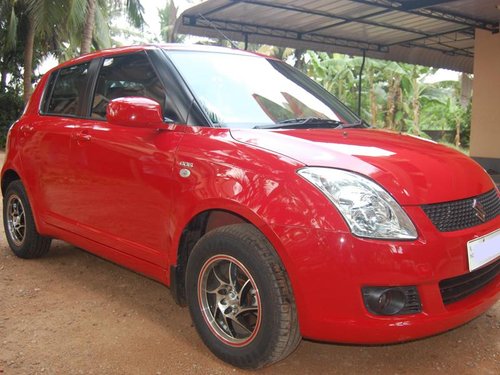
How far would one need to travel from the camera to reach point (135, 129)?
10.7 ft

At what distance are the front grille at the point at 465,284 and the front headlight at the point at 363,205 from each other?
0.37 metres

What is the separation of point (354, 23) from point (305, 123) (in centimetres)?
747

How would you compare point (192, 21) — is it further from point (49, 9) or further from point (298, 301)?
point (298, 301)

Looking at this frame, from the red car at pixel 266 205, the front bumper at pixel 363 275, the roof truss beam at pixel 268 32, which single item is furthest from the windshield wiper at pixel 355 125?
the roof truss beam at pixel 268 32

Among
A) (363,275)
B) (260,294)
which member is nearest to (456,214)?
(363,275)

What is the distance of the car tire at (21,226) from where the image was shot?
450 cm

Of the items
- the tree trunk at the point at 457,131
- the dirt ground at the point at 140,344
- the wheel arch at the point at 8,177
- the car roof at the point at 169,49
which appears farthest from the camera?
the tree trunk at the point at 457,131

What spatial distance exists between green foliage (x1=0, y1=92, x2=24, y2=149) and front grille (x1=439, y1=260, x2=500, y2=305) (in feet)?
66.1

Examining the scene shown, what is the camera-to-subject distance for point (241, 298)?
8.80 feet

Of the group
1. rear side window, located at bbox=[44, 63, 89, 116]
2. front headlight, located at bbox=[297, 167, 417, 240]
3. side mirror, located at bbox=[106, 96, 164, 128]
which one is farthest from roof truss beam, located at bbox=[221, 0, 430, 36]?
front headlight, located at bbox=[297, 167, 417, 240]

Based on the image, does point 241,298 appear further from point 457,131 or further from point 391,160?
point 457,131

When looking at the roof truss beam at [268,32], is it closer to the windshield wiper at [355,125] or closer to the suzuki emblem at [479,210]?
the windshield wiper at [355,125]

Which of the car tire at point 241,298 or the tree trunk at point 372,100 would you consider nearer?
the car tire at point 241,298

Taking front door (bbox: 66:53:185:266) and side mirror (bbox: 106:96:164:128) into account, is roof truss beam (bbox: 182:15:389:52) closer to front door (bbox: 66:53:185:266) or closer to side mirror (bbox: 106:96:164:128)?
front door (bbox: 66:53:185:266)
